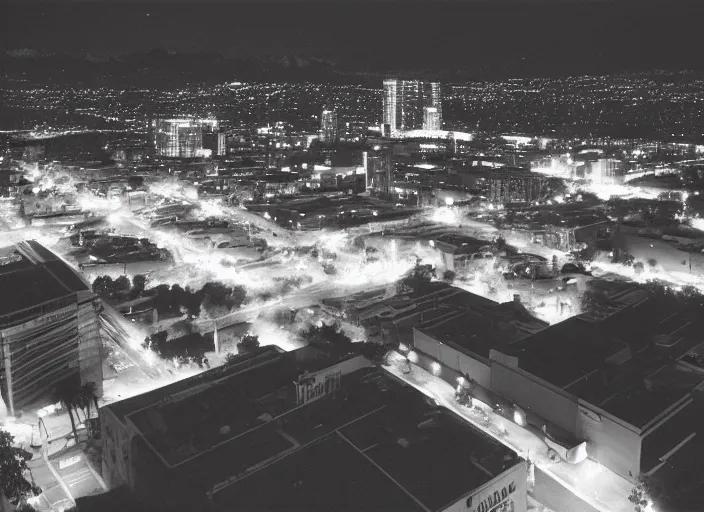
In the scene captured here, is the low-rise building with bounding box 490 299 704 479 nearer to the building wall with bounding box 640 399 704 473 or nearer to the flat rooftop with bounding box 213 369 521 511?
the building wall with bounding box 640 399 704 473

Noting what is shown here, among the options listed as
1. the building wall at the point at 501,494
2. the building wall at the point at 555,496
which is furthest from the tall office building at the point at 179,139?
the building wall at the point at 501,494

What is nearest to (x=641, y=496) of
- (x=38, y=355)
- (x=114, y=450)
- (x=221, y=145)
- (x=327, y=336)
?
(x=327, y=336)

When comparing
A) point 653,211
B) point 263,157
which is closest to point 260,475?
point 653,211

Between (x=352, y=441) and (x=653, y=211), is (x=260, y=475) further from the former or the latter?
(x=653, y=211)

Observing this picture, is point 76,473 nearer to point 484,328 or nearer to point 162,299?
point 162,299

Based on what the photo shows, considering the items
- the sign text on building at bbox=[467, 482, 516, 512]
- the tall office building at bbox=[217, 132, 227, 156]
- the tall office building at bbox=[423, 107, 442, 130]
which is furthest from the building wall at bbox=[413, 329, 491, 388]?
the tall office building at bbox=[423, 107, 442, 130]

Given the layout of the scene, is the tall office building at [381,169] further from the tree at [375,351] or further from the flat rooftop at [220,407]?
the flat rooftop at [220,407]
